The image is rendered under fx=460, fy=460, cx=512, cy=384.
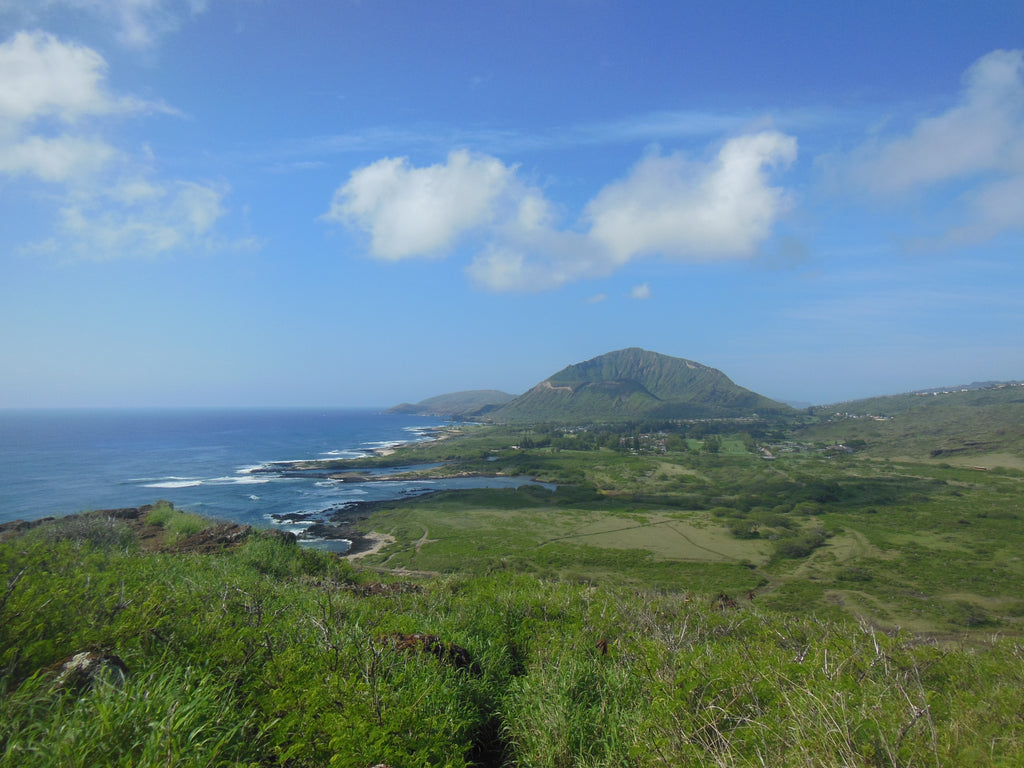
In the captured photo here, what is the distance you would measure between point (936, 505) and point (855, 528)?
55.3 ft

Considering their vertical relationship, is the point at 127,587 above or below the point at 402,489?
above

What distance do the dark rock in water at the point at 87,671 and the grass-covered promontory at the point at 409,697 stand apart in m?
0.03

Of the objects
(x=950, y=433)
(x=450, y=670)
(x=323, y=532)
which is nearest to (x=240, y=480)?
(x=323, y=532)

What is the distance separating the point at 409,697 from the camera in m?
5.98

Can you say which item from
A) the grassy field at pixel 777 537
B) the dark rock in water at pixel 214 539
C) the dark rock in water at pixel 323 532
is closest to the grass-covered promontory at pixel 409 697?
the dark rock in water at pixel 214 539

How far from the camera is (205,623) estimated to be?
6.75 m

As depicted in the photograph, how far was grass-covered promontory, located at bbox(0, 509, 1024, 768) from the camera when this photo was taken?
412 cm

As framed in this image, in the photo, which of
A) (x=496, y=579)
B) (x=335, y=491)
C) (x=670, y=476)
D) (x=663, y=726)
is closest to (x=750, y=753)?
(x=663, y=726)

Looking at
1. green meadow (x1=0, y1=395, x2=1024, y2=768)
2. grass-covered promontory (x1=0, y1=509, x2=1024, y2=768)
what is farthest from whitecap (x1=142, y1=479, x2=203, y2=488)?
grass-covered promontory (x1=0, y1=509, x2=1024, y2=768)

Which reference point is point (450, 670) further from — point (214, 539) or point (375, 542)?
point (375, 542)

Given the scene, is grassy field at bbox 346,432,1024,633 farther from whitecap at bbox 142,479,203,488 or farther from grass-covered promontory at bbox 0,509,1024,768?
whitecap at bbox 142,479,203,488

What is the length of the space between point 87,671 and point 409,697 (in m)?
3.45

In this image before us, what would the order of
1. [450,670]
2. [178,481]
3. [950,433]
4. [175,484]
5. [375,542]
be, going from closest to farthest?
[450,670], [375,542], [175,484], [178,481], [950,433]

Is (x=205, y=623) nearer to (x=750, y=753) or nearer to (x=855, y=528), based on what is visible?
(x=750, y=753)
